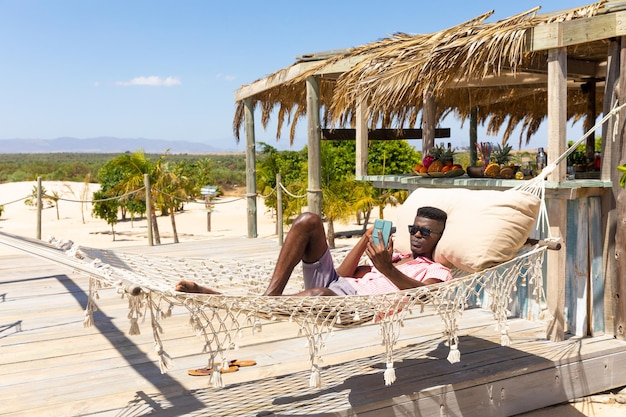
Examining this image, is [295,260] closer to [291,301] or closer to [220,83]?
[291,301]

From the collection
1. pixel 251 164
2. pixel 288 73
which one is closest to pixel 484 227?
pixel 288 73

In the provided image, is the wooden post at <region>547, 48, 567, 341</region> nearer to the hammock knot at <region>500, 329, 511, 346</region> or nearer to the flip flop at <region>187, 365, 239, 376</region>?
the hammock knot at <region>500, 329, 511, 346</region>

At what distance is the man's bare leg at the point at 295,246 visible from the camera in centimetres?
231

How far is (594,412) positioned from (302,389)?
1.47 m

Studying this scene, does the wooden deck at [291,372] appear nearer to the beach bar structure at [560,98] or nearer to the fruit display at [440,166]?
the beach bar structure at [560,98]

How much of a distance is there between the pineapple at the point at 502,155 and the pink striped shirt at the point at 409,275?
4.44 ft

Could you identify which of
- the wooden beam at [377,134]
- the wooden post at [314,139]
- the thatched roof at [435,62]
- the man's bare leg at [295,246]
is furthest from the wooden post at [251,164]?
the man's bare leg at [295,246]

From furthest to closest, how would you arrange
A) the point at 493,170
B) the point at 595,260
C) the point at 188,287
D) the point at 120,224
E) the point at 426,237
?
the point at 120,224 < the point at 493,170 < the point at 595,260 < the point at 426,237 < the point at 188,287

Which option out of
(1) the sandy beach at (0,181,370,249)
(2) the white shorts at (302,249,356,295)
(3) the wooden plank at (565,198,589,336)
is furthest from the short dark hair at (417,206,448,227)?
(1) the sandy beach at (0,181,370,249)

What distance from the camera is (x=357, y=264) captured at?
2760 mm

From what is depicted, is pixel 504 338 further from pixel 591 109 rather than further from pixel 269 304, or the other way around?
pixel 591 109

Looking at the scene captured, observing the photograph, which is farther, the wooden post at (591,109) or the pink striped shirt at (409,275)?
the wooden post at (591,109)

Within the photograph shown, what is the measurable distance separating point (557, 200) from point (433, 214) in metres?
0.77

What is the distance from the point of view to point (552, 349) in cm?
299
